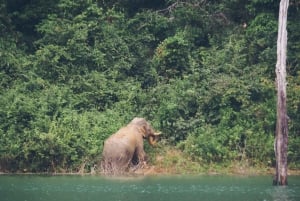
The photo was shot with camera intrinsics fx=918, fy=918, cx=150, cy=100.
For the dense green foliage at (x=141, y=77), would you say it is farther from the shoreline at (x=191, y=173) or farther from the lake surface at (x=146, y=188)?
the lake surface at (x=146, y=188)

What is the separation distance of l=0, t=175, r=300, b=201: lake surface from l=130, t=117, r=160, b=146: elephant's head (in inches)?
98.2

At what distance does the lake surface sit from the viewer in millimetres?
25000

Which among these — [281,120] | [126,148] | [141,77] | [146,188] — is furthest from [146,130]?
[146,188]

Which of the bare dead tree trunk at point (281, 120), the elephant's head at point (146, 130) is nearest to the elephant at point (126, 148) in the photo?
the elephant's head at point (146, 130)

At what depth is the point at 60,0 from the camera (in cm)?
3962

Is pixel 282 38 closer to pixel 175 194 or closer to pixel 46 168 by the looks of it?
pixel 175 194

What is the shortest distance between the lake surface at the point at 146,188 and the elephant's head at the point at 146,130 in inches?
98.2

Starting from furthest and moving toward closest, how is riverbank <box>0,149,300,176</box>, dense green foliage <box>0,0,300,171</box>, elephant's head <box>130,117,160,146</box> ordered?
elephant's head <box>130,117,160,146</box>
dense green foliage <box>0,0,300,171</box>
riverbank <box>0,149,300,176</box>

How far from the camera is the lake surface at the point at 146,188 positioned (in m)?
25.0

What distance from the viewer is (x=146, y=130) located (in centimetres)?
3375

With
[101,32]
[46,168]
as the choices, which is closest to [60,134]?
[46,168]

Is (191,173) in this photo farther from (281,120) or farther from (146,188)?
(146,188)

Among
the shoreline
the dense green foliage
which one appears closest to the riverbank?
the shoreline

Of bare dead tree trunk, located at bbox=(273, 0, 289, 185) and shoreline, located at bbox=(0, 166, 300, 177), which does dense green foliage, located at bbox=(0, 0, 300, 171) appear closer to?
A: shoreline, located at bbox=(0, 166, 300, 177)
